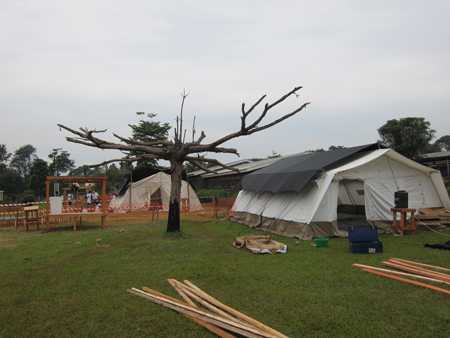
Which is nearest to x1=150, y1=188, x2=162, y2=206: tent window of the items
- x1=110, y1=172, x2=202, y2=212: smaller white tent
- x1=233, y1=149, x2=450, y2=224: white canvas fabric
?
x1=110, y1=172, x2=202, y2=212: smaller white tent

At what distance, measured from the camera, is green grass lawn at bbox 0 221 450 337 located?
3.68m

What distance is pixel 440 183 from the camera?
11.9 meters

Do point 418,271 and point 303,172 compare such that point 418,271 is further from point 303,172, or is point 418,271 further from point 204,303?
point 303,172

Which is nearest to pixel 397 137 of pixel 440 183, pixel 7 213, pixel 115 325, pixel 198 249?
pixel 440 183

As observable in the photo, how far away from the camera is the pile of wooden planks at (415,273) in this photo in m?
4.98

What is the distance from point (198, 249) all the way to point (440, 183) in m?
8.73

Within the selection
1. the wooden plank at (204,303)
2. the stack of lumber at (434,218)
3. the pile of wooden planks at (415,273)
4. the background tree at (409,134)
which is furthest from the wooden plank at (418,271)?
the background tree at (409,134)

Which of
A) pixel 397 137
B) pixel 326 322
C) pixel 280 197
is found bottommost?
pixel 326 322

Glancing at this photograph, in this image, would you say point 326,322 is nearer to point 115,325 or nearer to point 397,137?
point 115,325

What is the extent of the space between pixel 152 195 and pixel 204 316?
2024cm

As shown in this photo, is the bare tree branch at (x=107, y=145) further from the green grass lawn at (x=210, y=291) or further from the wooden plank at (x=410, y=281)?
the wooden plank at (x=410, y=281)

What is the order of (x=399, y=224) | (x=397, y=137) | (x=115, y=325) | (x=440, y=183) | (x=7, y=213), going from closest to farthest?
(x=115, y=325) → (x=399, y=224) → (x=440, y=183) → (x=7, y=213) → (x=397, y=137)

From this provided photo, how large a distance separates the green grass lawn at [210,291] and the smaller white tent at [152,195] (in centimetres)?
1430

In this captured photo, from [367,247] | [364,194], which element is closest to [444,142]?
[364,194]
